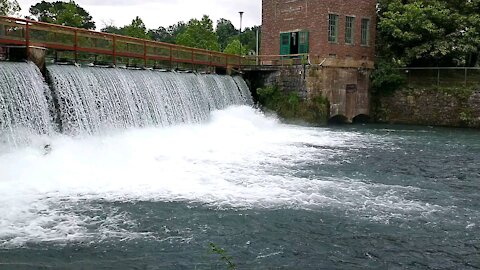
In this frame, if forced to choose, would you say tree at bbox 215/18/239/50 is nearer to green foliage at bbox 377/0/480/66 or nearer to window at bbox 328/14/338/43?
green foliage at bbox 377/0/480/66

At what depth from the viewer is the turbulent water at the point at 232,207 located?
698 cm

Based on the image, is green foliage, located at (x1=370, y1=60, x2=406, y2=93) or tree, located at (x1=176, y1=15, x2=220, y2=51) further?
tree, located at (x1=176, y1=15, x2=220, y2=51)

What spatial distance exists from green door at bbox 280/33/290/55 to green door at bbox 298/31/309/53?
1.04 metres

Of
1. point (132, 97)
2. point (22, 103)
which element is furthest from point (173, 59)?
point (22, 103)

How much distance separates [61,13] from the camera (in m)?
40.6

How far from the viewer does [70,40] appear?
17.1 m

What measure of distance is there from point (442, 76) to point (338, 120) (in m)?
6.83

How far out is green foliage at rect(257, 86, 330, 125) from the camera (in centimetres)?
2630

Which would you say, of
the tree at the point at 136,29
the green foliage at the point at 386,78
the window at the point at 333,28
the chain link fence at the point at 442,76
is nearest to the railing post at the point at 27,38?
the window at the point at 333,28

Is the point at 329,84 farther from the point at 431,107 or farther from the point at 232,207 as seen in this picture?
the point at 232,207

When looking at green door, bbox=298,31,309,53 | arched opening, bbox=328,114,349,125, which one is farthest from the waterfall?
green door, bbox=298,31,309,53

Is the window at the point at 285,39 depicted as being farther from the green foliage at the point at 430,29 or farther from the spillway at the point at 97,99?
the spillway at the point at 97,99

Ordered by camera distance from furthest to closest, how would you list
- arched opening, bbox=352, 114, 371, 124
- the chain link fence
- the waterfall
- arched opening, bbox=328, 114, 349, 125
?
arched opening, bbox=352, 114, 371, 124 → arched opening, bbox=328, 114, 349, 125 → the chain link fence → the waterfall

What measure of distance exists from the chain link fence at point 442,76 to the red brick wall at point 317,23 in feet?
8.86
